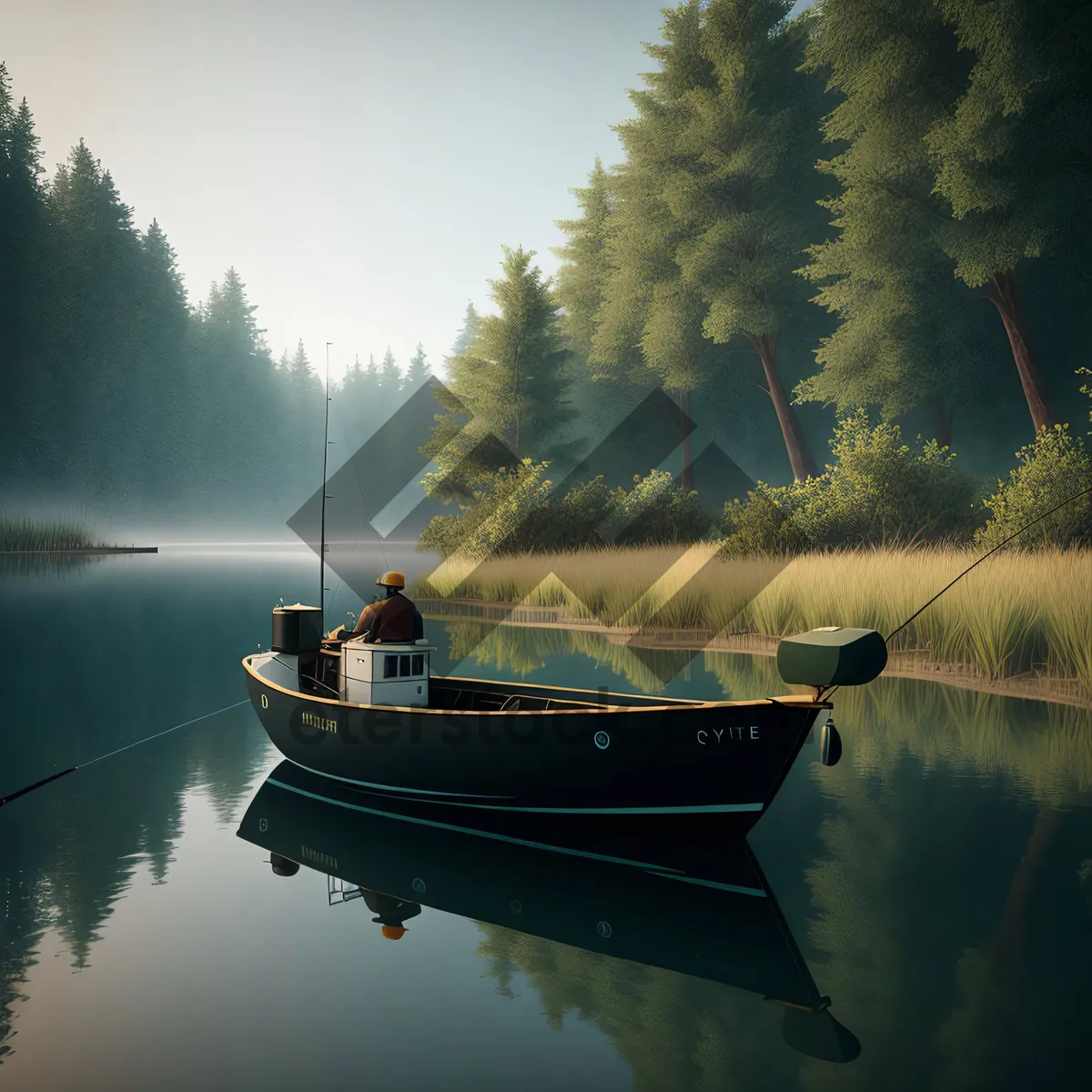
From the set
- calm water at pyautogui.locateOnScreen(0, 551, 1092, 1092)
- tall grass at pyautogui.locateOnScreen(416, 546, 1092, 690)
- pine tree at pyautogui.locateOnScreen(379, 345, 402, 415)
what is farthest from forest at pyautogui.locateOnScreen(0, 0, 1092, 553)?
pine tree at pyautogui.locateOnScreen(379, 345, 402, 415)

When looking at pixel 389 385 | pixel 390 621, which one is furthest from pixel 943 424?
pixel 389 385

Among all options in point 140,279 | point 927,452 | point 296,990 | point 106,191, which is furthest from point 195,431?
point 296,990

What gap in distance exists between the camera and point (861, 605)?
1659 centimetres

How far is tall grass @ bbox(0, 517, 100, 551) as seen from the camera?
158 ft

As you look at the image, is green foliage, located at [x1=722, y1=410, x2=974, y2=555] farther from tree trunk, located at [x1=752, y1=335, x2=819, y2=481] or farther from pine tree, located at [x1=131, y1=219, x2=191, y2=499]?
pine tree, located at [x1=131, y1=219, x2=191, y2=499]

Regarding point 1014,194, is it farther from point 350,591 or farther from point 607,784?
point 350,591

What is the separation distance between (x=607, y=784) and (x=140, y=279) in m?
86.2

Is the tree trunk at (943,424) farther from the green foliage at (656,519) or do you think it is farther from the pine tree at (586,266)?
the pine tree at (586,266)

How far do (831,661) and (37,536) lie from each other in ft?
173

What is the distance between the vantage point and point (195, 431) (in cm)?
8969

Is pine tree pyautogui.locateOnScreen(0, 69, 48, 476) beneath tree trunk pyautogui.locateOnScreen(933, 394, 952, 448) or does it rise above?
above

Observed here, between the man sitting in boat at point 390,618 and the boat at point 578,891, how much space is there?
1.84 m

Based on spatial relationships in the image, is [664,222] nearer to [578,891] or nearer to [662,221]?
[662,221]

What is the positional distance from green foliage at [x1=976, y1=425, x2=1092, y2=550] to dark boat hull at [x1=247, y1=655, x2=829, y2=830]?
1492cm
